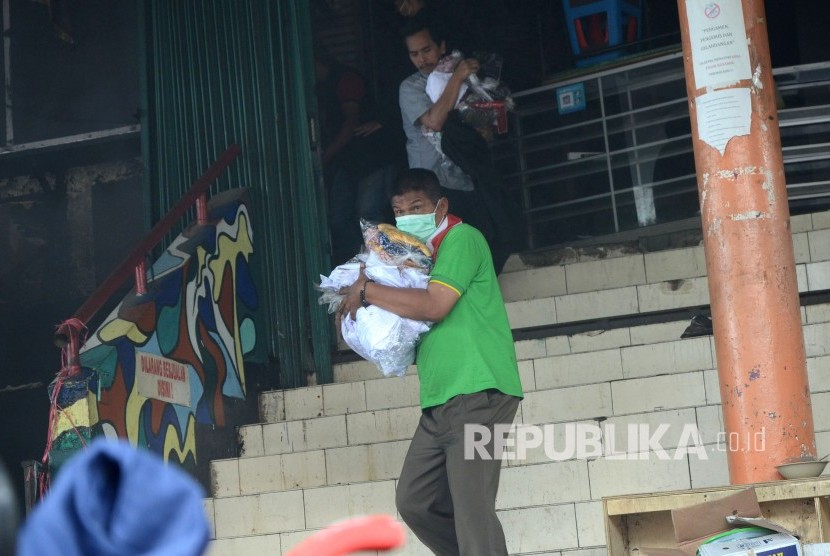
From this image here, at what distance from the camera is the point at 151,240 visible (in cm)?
680

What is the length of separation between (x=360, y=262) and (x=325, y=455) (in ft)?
6.21

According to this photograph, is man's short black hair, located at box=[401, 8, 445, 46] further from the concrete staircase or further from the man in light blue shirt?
the concrete staircase

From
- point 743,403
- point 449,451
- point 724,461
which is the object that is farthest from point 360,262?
point 724,461

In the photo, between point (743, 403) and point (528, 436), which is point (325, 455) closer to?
point (528, 436)

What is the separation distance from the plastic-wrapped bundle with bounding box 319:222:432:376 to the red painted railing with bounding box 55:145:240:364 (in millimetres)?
1322

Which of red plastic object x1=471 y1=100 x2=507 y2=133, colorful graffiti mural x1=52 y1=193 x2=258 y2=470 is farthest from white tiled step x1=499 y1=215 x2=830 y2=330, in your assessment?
colorful graffiti mural x1=52 y1=193 x2=258 y2=470

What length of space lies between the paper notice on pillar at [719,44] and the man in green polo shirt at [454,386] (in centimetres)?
114

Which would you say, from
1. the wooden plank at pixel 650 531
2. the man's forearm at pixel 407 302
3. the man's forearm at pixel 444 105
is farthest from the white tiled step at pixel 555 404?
the wooden plank at pixel 650 531

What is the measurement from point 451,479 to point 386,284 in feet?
2.65

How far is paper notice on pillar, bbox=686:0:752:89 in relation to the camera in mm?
5004

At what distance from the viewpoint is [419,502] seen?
4875mm

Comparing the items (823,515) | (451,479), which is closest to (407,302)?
(451,479)

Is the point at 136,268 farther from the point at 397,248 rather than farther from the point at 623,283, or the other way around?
the point at 623,283

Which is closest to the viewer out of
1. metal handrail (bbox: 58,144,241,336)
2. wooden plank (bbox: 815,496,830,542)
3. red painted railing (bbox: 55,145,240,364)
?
wooden plank (bbox: 815,496,830,542)
